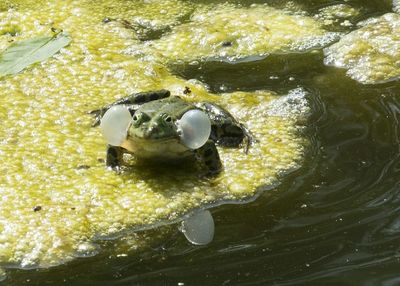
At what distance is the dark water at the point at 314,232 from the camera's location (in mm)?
2137

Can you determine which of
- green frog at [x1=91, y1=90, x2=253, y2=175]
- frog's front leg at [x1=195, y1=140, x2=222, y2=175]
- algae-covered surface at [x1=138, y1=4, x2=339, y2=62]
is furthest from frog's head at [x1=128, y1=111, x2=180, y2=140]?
algae-covered surface at [x1=138, y1=4, x2=339, y2=62]

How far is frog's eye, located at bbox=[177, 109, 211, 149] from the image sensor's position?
2.73 meters

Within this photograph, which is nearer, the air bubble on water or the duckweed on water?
the air bubble on water

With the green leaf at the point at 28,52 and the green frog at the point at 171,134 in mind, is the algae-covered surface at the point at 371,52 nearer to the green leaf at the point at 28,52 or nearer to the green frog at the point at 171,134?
the green frog at the point at 171,134

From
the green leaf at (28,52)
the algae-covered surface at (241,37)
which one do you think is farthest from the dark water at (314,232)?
the green leaf at (28,52)

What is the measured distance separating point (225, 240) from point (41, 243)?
0.65 meters

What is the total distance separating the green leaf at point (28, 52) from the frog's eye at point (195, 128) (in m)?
1.36

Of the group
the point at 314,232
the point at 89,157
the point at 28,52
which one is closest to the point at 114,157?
the point at 89,157

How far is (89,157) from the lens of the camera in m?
2.97

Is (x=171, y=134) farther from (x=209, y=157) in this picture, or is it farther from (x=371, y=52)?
(x=371, y=52)

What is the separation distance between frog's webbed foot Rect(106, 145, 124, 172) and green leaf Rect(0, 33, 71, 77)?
1.11 meters

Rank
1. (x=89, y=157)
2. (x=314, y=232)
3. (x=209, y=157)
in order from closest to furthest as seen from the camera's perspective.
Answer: (x=314, y=232) → (x=209, y=157) → (x=89, y=157)

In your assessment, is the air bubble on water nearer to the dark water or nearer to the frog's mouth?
the dark water

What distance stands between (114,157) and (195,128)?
0.39m
